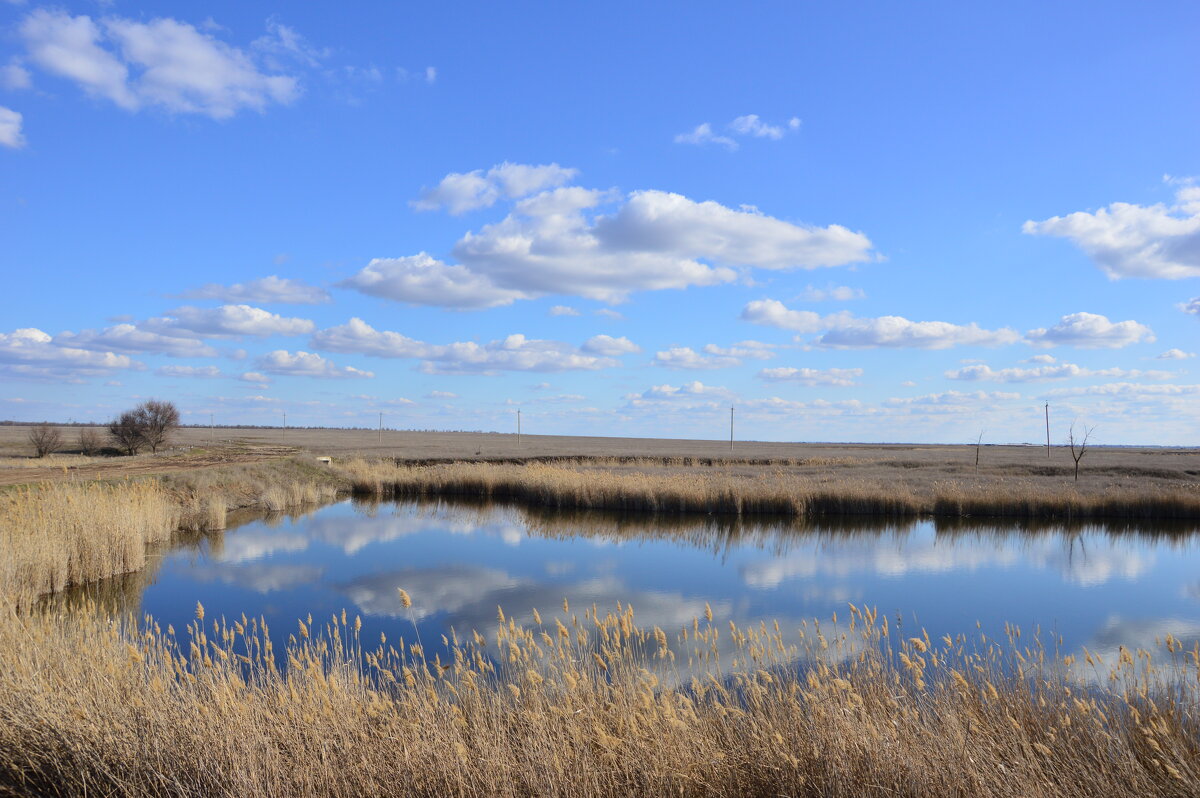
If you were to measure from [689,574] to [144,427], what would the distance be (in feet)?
137

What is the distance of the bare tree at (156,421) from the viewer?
4506 cm

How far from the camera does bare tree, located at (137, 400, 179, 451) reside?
148ft

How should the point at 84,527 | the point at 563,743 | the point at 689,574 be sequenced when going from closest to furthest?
1. the point at 563,743
2. the point at 84,527
3. the point at 689,574

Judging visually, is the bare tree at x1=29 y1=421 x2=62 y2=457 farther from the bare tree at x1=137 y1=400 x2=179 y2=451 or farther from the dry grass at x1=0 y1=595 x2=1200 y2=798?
the dry grass at x1=0 y1=595 x2=1200 y2=798

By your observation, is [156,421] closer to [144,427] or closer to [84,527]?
[144,427]

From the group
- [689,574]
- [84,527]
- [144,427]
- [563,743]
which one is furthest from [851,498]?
[144,427]

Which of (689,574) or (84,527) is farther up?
(84,527)

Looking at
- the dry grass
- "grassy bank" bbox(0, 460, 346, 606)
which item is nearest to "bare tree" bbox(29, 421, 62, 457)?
"grassy bank" bbox(0, 460, 346, 606)

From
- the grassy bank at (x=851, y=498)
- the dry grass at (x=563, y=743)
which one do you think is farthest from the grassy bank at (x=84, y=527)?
the grassy bank at (x=851, y=498)

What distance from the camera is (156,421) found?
1807 inches

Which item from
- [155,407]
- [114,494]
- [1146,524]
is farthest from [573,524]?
[155,407]

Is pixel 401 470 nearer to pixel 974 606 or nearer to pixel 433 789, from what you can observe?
pixel 974 606

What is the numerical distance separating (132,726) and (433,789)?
2050 mm

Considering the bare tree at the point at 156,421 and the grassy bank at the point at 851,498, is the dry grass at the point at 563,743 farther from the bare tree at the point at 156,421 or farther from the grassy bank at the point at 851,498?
the bare tree at the point at 156,421
